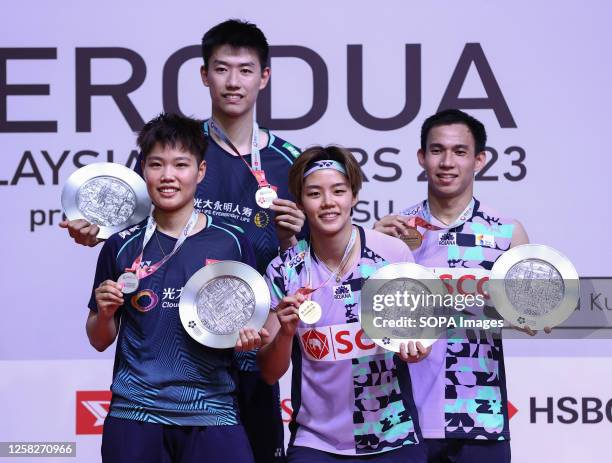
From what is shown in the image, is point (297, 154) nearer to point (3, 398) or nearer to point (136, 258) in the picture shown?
point (136, 258)

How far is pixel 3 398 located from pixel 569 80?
2933 mm

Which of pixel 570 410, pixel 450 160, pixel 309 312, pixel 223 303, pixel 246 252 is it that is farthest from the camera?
pixel 570 410

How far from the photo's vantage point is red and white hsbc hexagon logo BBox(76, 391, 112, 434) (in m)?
4.77

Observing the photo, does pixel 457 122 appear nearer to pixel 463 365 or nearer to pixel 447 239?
pixel 447 239

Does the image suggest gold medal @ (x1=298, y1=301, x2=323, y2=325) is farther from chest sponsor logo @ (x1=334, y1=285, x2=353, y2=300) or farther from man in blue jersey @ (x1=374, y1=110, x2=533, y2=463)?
man in blue jersey @ (x1=374, y1=110, x2=533, y2=463)

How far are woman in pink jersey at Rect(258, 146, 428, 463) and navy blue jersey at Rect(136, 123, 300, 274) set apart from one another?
25 cm

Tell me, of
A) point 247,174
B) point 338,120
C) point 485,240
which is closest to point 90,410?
point 338,120

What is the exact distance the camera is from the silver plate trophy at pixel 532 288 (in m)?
3.20

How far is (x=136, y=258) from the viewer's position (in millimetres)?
3031

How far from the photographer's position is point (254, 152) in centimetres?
345

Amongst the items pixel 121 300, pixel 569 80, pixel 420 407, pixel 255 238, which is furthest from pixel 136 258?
pixel 569 80

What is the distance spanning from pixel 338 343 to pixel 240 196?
2.16 ft

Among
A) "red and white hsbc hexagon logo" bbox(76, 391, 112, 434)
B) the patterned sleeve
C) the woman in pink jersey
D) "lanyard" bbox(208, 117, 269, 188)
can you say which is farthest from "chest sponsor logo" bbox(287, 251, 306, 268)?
"red and white hsbc hexagon logo" bbox(76, 391, 112, 434)

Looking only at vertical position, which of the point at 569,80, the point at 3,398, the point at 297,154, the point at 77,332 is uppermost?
the point at 569,80
